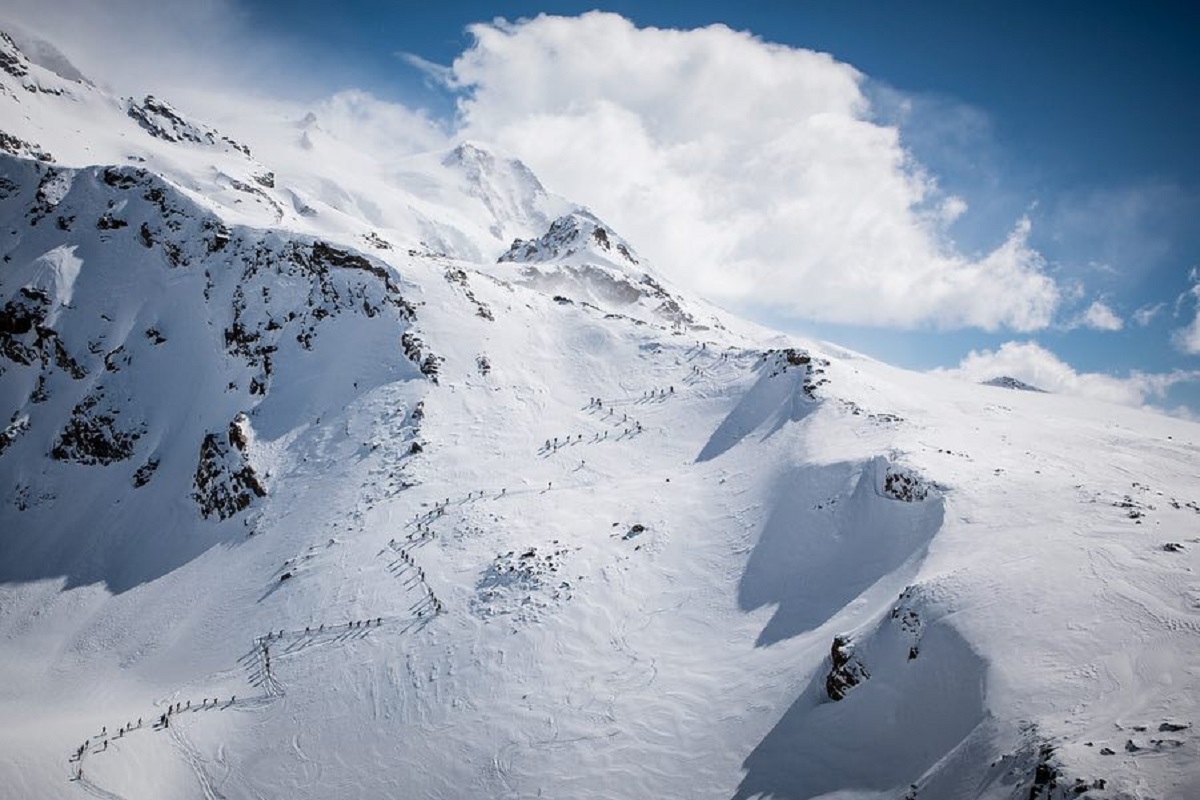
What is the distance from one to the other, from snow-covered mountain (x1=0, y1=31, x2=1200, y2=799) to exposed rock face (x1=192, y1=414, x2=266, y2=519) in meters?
0.23

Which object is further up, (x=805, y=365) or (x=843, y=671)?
(x=805, y=365)

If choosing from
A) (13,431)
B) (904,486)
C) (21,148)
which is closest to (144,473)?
(13,431)

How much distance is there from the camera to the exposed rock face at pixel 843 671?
1681 centimetres

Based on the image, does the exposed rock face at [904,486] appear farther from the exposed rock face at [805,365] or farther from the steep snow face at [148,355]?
the steep snow face at [148,355]

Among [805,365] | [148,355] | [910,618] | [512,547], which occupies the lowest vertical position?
[512,547]

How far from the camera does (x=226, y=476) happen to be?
1499 inches

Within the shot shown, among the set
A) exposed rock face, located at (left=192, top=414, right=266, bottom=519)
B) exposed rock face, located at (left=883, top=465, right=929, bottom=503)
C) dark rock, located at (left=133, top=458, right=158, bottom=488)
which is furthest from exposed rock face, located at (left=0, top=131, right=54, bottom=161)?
exposed rock face, located at (left=883, top=465, right=929, bottom=503)

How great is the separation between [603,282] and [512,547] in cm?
6077

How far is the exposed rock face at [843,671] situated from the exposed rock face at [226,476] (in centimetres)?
3568

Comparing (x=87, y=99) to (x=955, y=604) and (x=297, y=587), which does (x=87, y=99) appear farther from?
(x=955, y=604)

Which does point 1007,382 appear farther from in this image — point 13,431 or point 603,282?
point 13,431

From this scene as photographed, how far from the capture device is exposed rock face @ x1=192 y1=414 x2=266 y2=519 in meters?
37.0

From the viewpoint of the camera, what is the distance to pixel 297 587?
2905 centimetres

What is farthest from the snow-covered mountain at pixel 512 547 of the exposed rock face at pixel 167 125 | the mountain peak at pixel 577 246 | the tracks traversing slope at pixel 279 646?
the exposed rock face at pixel 167 125
